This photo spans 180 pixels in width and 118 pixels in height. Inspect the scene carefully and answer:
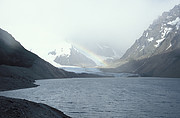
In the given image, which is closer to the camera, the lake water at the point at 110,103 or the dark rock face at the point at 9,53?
the lake water at the point at 110,103

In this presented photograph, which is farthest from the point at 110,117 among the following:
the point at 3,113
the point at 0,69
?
the point at 0,69

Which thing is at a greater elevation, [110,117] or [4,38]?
[4,38]

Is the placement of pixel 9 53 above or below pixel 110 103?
above

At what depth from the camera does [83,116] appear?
42562 millimetres

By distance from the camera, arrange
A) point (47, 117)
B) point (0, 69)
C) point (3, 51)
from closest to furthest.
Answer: point (47, 117) → point (0, 69) → point (3, 51)

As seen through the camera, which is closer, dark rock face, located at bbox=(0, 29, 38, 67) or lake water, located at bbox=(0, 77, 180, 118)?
lake water, located at bbox=(0, 77, 180, 118)

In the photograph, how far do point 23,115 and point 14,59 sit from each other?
6758 inches

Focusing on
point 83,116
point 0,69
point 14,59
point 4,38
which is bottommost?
point 83,116

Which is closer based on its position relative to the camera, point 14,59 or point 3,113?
point 3,113

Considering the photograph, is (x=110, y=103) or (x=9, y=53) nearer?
(x=110, y=103)

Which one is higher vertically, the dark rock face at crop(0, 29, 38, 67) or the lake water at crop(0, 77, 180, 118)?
the dark rock face at crop(0, 29, 38, 67)

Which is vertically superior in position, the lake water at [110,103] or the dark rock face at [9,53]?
the dark rock face at [9,53]

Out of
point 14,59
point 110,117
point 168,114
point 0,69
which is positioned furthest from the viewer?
point 14,59

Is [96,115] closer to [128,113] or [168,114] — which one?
[128,113]
